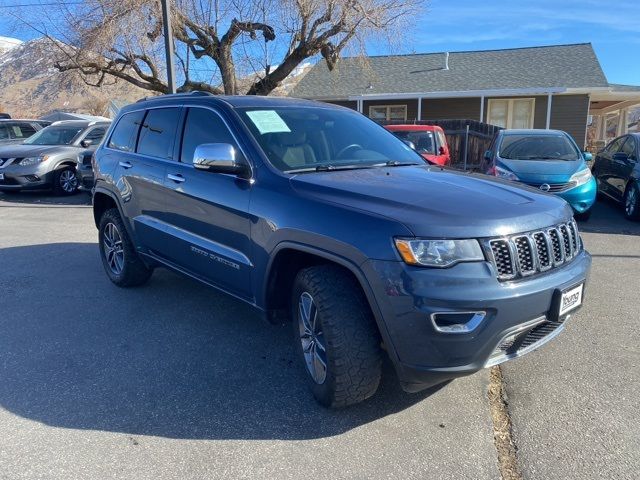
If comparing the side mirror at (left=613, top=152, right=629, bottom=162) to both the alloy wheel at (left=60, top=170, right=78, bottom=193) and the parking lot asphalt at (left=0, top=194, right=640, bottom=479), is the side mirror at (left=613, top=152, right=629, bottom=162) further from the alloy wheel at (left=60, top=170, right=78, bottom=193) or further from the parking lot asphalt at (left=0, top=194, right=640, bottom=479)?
the alloy wheel at (left=60, top=170, right=78, bottom=193)

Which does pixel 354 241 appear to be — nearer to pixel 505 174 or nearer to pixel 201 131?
pixel 201 131

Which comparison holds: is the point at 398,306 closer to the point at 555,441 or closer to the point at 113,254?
the point at 555,441

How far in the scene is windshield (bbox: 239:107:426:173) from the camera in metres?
3.58

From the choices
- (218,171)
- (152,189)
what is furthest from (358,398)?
(152,189)

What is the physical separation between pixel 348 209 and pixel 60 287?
155 inches

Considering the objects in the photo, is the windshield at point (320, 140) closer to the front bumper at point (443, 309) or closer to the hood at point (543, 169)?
the front bumper at point (443, 309)

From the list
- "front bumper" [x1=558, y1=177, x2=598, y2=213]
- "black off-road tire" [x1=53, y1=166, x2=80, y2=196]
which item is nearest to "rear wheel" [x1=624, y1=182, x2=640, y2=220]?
"front bumper" [x1=558, y1=177, x2=598, y2=213]

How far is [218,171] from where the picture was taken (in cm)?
346

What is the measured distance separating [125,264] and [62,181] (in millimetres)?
7950

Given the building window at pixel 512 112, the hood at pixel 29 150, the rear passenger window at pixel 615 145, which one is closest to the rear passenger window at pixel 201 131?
the hood at pixel 29 150

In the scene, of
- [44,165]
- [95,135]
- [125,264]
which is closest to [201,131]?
[125,264]

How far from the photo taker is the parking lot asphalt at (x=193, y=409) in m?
2.62

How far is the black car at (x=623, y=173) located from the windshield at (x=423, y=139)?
3.41 metres

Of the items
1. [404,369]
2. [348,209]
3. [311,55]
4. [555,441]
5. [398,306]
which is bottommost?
[555,441]
